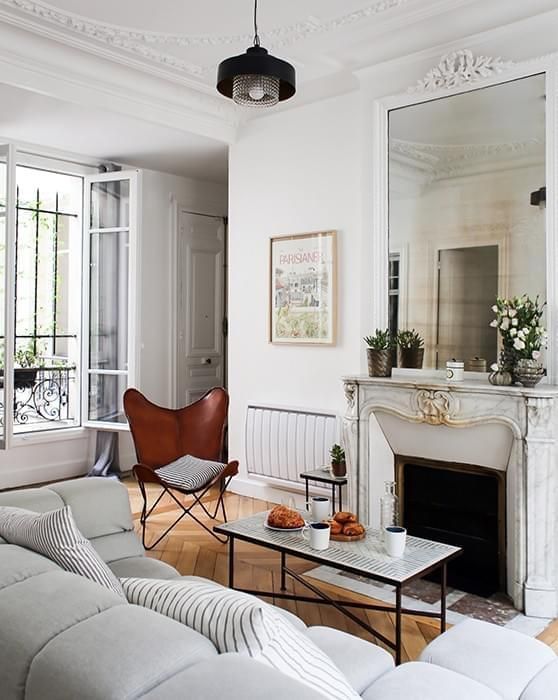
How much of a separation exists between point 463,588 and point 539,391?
3.67 ft

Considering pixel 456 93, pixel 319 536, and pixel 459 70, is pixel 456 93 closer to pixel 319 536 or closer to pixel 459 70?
pixel 459 70

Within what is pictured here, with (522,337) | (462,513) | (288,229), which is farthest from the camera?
(288,229)

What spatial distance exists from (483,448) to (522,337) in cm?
63

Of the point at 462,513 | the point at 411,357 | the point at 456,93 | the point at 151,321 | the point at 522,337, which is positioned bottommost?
the point at 462,513

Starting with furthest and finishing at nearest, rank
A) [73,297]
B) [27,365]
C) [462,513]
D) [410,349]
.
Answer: [73,297] < [27,365] < [410,349] < [462,513]

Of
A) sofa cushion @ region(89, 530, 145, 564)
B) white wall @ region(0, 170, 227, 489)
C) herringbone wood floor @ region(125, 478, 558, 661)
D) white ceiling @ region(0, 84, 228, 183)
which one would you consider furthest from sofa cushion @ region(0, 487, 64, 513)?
white wall @ region(0, 170, 227, 489)

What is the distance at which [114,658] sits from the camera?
3.36ft

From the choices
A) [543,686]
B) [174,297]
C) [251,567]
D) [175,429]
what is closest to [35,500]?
[251,567]

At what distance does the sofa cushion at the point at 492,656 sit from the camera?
164 cm

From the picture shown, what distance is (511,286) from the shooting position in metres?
3.49

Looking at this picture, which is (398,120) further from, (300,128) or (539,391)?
(539,391)

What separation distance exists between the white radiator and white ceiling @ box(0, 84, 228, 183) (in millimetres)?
2186

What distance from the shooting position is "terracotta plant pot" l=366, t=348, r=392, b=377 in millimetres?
3895

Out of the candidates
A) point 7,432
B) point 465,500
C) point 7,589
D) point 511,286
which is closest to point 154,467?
point 7,432
